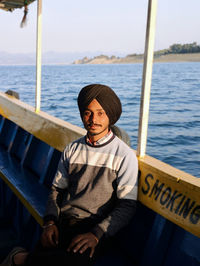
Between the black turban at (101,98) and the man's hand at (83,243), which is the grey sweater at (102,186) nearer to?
the man's hand at (83,243)

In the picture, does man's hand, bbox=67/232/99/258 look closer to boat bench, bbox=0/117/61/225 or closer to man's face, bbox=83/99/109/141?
man's face, bbox=83/99/109/141

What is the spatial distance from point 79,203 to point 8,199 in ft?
7.24

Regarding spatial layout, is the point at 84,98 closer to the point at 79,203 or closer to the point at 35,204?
the point at 79,203

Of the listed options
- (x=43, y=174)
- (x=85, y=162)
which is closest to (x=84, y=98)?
→ (x=85, y=162)

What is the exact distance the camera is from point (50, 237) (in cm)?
210

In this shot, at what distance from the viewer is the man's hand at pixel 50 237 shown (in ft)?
6.86

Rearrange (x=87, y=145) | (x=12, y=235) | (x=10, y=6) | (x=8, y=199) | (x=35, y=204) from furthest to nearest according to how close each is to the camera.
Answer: (x=10, y=6) → (x=8, y=199) → (x=12, y=235) → (x=35, y=204) → (x=87, y=145)

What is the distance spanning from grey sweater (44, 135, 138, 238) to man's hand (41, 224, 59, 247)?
0.09 metres

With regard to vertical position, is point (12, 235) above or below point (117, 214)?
below

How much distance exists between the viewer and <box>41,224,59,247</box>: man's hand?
2.09 metres

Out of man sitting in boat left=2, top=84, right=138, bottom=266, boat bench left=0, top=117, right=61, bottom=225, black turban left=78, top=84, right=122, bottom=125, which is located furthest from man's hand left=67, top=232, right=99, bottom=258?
boat bench left=0, top=117, right=61, bottom=225

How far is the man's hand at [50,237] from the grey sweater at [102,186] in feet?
0.29

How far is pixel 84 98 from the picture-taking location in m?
2.08

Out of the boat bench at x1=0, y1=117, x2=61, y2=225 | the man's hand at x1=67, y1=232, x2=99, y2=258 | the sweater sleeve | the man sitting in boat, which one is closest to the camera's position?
the man's hand at x1=67, y1=232, x2=99, y2=258
